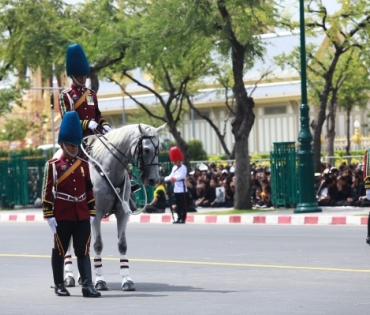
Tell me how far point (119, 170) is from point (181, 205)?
14.1 metres

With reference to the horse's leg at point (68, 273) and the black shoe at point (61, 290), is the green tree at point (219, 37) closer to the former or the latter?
the horse's leg at point (68, 273)

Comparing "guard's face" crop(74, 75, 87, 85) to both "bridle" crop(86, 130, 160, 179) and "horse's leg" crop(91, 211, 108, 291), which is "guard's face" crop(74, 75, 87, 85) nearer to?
"bridle" crop(86, 130, 160, 179)

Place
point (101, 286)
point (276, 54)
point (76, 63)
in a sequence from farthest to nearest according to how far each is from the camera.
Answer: point (276, 54)
point (76, 63)
point (101, 286)

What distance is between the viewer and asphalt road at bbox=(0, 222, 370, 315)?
10.9m

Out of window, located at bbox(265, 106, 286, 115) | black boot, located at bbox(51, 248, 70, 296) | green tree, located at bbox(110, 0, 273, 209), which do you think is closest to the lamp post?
green tree, located at bbox(110, 0, 273, 209)

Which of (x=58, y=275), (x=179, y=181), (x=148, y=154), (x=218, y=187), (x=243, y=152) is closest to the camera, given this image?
(x=58, y=275)

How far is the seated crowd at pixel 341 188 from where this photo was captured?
95.0 feet

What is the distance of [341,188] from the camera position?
2961 centimetres

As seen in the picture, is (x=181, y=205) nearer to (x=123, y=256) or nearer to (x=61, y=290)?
(x=123, y=256)

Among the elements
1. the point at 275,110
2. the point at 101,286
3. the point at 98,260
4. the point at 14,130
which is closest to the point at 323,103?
the point at 275,110

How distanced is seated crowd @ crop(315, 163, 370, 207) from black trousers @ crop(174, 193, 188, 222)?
4.30m

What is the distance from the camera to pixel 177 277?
13.9 m

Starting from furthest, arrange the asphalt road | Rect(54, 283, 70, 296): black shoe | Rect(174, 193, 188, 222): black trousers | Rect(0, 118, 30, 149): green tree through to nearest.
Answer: Rect(0, 118, 30, 149): green tree
Rect(174, 193, 188, 222): black trousers
Rect(54, 283, 70, 296): black shoe
the asphalt road

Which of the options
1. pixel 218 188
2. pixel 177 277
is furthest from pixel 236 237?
pixel 218 188
